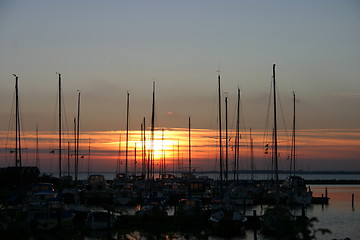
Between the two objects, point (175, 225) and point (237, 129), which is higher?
point (237, 129)

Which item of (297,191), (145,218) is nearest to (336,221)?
(297,191)

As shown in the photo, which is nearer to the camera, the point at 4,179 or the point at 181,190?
the point at 181,190

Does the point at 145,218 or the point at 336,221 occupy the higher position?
the point at 145,218

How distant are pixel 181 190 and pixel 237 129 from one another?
13494 mm

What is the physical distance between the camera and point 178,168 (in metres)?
141

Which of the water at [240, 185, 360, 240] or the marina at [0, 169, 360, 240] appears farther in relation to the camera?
the water at [240, 185, 360, 240]

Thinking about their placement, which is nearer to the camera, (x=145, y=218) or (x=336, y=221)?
(x=145, y=218)

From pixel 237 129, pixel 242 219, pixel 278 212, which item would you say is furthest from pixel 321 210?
pixel 278 212

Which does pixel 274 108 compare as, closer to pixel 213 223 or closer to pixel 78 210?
pixel 213 223

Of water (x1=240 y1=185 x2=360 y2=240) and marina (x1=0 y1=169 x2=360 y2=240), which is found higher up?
marina (x1=0 y1=169 x2=360 y2=240)

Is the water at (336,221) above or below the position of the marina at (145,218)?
below

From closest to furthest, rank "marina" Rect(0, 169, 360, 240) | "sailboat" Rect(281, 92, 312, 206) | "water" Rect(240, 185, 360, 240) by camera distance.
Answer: "marina" Rect(0, 169, 360, 240)
"water" Rect(240, 185, 360, 240)
"sailboat" Rect(281, 92, 312, 206)

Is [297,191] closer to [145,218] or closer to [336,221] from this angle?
[336,221]

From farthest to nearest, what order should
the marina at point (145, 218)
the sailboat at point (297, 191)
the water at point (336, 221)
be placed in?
the sailboat at point (297, 191) < the water at point (336, 221) < the marina at point (145, 218)
